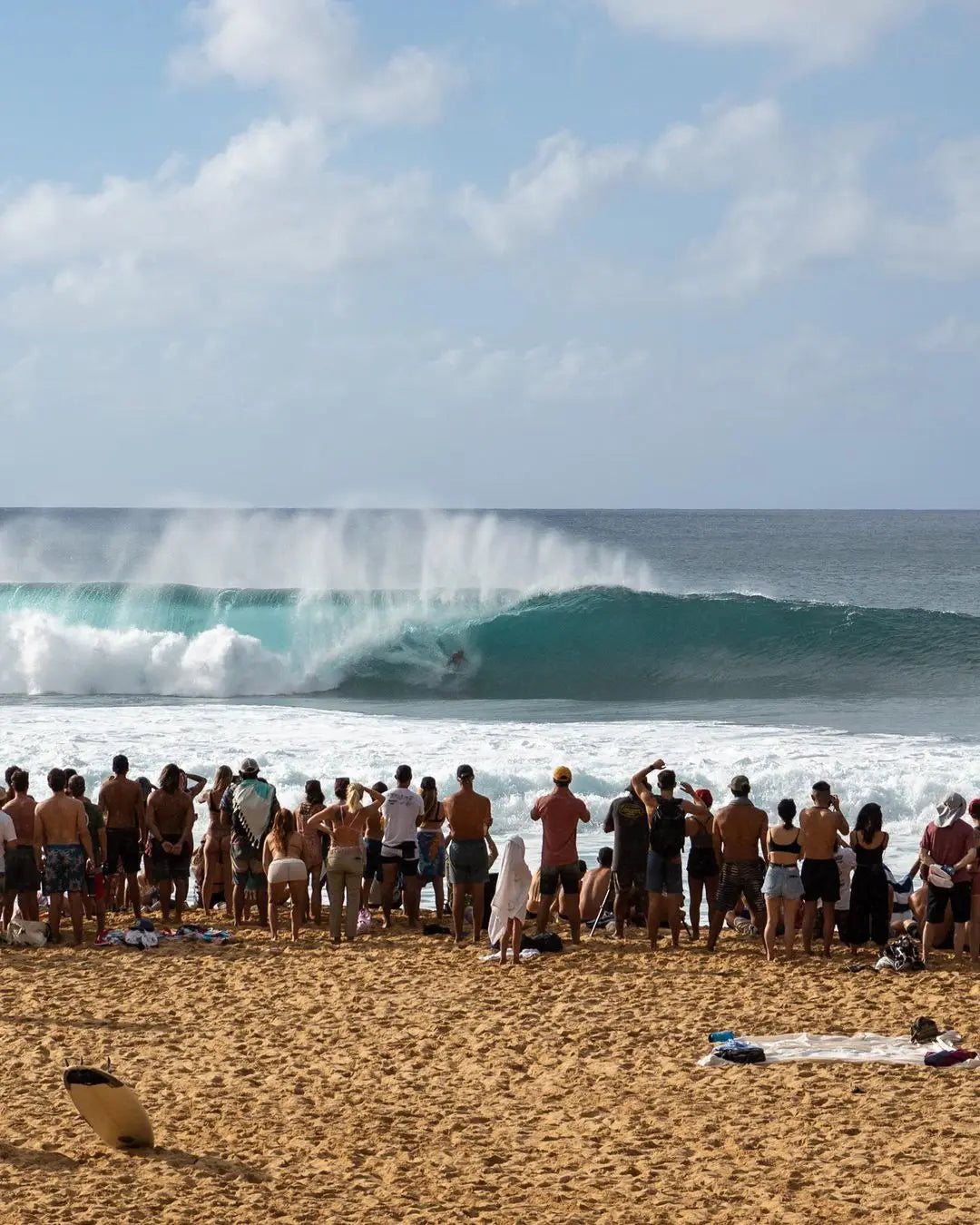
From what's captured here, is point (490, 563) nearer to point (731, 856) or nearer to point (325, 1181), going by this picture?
point (731, 856)

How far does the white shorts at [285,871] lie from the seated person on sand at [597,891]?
2101 millimetres

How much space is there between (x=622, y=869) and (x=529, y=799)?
5108mm

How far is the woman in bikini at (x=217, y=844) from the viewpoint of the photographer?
10729 millimetres

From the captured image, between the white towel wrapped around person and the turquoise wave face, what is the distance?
1804 centimetres

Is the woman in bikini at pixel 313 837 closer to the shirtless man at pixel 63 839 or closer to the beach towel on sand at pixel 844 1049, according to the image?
the shirtless man at pixel 63 839

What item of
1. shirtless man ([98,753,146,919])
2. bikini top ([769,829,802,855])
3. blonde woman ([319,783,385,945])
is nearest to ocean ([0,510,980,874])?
bikini top ([769,829,802,855])

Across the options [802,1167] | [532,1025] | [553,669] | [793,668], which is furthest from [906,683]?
[802,1167]

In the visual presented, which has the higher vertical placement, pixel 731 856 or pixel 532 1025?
pixel 731 856

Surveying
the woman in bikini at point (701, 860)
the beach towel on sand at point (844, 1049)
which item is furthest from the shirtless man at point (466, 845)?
the beach towel on sand at point (844, 1049)

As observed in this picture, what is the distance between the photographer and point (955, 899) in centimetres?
913

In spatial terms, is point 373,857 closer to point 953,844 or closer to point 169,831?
point 169,831

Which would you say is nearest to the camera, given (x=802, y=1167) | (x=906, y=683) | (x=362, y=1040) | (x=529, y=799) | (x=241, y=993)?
→ (x=802, y=1167)

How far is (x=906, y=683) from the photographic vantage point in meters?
27.9

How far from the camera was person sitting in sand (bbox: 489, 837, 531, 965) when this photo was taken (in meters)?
9.28
